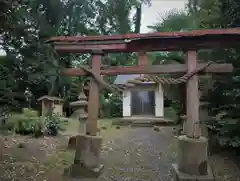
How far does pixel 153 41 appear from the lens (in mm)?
5262

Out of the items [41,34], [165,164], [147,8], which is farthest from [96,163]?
[147,8]

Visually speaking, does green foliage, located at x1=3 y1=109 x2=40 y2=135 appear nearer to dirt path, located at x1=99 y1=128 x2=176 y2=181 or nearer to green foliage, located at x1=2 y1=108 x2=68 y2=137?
green foliage, located at x1=2 y1=108 x2=68 y2=137

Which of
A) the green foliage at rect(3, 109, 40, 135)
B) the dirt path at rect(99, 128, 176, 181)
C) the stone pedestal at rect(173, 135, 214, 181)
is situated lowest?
the dirt path at rect(99, 128, 176, 181)

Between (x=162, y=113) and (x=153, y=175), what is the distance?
9.08 m

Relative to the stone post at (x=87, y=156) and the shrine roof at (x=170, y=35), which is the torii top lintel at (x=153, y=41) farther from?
the stone post at (x=87, y=156)

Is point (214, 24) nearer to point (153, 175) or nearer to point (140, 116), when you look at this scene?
point (153, 175)

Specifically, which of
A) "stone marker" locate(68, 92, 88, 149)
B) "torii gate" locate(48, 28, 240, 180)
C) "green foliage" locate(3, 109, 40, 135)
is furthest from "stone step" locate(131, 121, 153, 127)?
"torii gate" locate(48, 28, 240, 180)

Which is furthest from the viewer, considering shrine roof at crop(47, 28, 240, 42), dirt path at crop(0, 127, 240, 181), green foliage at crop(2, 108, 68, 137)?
green foliage at crop(2, 108, 68, 137)

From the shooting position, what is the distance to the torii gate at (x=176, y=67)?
5031 mm

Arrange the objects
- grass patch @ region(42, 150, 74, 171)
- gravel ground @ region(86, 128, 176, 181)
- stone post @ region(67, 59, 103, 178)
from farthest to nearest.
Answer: grass patch @ region(42, 150, 74, 171) < gravel ground @ region(86, 128, 176, 181) < stone post @ region(67, 59, 103, 178)

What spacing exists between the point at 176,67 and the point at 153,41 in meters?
0.65

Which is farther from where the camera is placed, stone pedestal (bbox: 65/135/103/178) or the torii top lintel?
stone pedestal (bbox: 65/135/103/178)

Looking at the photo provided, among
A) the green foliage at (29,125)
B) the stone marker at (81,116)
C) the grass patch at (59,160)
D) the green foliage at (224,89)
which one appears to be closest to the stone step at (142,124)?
the green foliage at (29,125)

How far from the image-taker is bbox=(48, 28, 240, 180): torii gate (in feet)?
16.5
